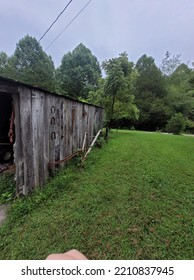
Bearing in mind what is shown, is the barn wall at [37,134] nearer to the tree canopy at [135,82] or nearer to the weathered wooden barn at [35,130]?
the weathered wooden barn at [35,130]

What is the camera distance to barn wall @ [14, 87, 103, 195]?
2.53 m

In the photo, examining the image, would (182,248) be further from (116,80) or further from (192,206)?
(116,80)

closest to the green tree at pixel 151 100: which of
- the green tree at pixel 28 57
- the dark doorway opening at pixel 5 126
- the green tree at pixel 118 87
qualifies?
the green tree at pixel 118 87

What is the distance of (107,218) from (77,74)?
2272 cm

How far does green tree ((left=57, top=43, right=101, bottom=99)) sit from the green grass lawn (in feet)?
66.6

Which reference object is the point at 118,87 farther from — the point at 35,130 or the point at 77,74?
the point at 77,74

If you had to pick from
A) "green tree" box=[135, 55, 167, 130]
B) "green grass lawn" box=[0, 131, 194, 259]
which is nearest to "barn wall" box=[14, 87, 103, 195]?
"green grass lawn" box=[0, 131, 194, 259]

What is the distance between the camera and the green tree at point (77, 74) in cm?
2191

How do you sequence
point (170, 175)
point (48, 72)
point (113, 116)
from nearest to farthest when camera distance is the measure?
point (170, 175)
point (113, 116)
point (48, 72)

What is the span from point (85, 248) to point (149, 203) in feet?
4.97

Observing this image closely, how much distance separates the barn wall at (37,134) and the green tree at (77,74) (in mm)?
19491

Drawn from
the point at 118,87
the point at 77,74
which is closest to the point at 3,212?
the point at 118,87
